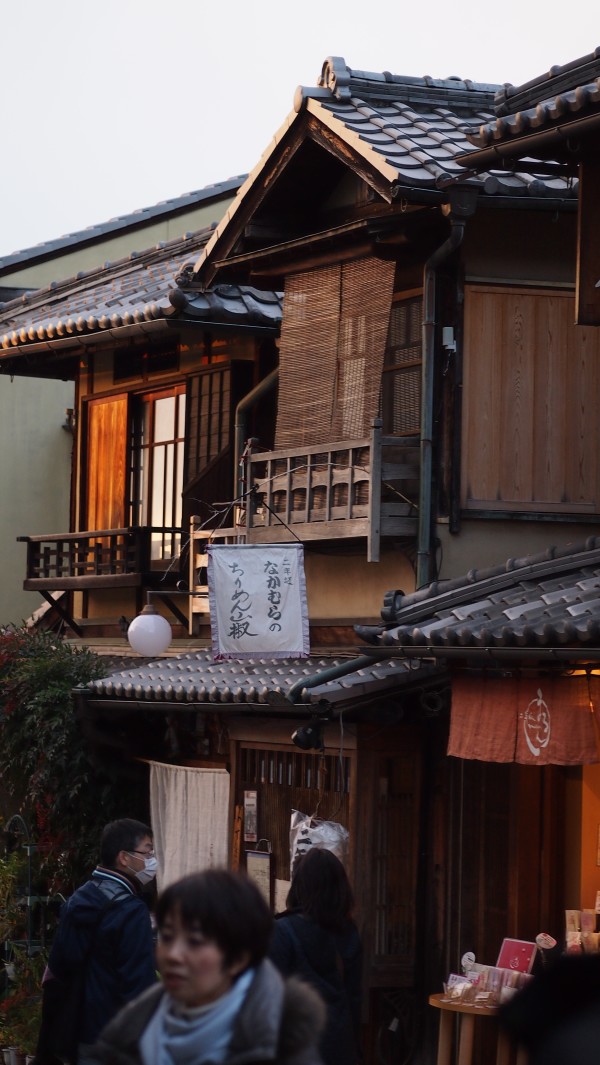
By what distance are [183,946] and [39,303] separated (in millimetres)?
19239

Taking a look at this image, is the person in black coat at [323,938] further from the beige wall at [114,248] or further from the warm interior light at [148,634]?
the beige wall at [114,248]

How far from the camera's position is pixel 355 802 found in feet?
40.2

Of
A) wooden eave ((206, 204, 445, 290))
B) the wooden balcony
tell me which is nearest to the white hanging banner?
the wooden balcony

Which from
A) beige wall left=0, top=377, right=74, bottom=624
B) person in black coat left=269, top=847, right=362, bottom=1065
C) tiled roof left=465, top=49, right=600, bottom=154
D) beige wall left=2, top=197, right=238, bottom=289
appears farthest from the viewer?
beige wall left=2, top=197, right=238, bottom=289

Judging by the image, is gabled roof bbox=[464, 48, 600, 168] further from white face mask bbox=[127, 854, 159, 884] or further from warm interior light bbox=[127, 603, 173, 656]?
warm interior light bbox=[127, 603, 173, 656]

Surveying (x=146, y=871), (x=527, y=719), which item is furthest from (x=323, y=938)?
(x=527, y=719)

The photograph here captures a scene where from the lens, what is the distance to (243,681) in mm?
13242

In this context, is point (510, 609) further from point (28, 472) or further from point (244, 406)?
point (28, 472)

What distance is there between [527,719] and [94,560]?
9.58 meters

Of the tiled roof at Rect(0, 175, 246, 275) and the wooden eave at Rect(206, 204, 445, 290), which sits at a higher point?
the tiled roof at Rect(0, 175, 246, 275)

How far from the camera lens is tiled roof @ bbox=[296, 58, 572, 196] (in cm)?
1310

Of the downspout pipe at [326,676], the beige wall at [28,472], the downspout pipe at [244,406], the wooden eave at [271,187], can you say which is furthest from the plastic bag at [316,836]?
the beige wall at [28,472]

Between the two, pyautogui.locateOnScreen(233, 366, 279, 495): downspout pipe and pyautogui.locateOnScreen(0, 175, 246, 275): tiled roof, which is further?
pyautogui.locateOnScreen(0, 175, 246, 275): tiled roof

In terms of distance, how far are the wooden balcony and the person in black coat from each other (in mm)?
5773
